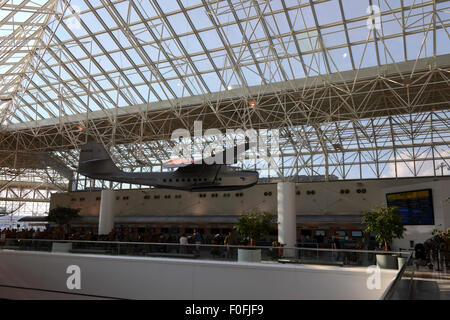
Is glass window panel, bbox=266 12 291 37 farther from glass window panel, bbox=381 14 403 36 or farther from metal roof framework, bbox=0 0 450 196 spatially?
glass window panel, bbox=381 14 403 36

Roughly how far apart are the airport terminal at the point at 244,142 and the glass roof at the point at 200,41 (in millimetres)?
105

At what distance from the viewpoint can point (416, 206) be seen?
2478 centimetres

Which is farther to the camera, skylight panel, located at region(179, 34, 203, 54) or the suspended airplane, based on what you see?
skylight panel, located at region(179, 34, 203, 54)

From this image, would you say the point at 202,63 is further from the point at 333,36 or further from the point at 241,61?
the point at 333,36

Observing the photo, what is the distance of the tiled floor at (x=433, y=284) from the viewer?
815cm

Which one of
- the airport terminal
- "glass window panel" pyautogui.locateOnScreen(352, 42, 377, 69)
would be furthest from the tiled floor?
"glass window panel" pyautogui.locateOnScreen(352, 42, 377, 69)

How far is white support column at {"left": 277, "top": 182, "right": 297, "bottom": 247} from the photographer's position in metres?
23.8

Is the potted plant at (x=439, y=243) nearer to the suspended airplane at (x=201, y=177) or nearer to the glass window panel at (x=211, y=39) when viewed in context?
the suspended airplane at (x=201, y=177)

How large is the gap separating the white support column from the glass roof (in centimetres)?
801

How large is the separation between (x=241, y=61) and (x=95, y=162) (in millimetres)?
12303

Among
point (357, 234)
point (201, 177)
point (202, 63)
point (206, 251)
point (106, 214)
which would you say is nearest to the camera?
point (206, 251)

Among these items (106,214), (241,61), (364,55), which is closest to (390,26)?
(364,55)

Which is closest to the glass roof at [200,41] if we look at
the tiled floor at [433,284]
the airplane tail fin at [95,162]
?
the airplane tail fin at [95,162]

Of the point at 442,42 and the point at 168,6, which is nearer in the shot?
the point at 442,42
